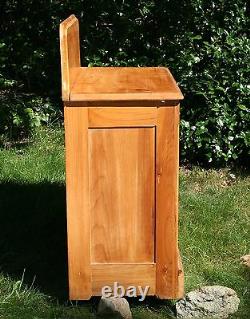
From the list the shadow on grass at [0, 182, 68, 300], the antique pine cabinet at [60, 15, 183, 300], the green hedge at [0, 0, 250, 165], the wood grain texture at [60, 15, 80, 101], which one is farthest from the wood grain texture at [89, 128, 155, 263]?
the green hedge at [0, 0, 250, 165]

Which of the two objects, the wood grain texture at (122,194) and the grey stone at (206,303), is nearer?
the wood grain texture at (122,194)

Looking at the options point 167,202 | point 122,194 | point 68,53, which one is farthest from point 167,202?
point 68,53

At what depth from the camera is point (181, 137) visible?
573 cm

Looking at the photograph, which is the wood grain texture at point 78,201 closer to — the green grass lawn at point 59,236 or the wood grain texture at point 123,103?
the wood grain texture at point 123,103

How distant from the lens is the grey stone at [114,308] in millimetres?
3312

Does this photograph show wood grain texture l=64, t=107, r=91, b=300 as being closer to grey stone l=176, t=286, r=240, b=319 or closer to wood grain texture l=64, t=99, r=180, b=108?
wood grain texture l=64, t=99, r=180, b=108

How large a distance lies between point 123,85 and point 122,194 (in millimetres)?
579

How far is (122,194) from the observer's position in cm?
319

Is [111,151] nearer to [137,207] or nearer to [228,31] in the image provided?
[137,207]

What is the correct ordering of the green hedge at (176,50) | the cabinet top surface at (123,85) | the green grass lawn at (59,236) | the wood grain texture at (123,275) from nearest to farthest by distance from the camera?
1. the cabinet top surface at (123,85)
2. the wood grain texture at (123,275)
3. the green grass lawn at (59,236)
4. the green hedge at (176,50)

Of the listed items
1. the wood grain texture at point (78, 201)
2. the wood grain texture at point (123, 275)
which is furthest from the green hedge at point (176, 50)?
the wood grain texture at point (78, 201)

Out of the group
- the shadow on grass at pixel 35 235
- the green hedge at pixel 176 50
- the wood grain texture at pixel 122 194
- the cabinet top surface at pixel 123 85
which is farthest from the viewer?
the green hedge at pixel 176 50

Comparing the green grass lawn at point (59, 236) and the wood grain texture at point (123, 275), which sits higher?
the wood grain texture at point (123, 275)

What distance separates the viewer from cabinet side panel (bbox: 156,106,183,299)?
3.07m
